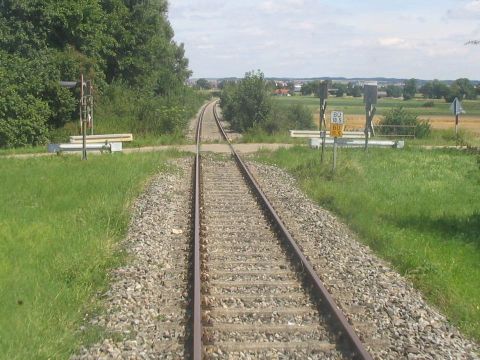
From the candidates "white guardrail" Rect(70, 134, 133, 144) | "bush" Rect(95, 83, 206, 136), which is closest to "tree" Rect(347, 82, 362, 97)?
"bush" Rect(95, 83, 206, 136)

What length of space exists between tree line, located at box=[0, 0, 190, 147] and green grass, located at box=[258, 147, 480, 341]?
13220mm

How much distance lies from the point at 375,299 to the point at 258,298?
1513 mm

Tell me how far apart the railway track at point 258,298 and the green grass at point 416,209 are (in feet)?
5.40

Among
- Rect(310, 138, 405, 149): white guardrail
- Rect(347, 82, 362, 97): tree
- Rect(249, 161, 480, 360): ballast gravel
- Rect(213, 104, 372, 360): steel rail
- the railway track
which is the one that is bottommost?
Rect(249, 161, 480, 360): ballast gravel

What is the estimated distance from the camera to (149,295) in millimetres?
8914

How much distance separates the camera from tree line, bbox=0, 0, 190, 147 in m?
34.2

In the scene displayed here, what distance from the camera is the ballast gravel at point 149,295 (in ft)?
23.2

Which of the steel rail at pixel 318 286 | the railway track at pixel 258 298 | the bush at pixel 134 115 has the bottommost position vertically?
the railway track at pixel 258 298

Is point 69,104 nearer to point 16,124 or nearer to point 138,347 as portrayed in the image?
point 16,124

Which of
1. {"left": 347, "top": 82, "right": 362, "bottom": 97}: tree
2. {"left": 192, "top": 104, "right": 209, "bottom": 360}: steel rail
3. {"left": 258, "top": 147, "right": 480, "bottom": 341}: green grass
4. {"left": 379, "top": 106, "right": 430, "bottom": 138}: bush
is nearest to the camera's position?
{"left": 192, "top": 104, "right": 209, "bottom": 360}: steel rail

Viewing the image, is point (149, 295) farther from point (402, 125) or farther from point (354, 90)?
point (354, 90)

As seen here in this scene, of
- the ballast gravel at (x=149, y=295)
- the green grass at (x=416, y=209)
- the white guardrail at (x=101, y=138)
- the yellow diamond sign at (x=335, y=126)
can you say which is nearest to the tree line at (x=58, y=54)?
the white guardrail at (x=101, y=138)

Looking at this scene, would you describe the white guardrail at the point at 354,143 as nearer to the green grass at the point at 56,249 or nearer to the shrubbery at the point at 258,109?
the green grass at the point at 56,249

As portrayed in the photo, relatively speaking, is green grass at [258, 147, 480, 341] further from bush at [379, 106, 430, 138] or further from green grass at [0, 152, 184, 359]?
bush at [379, 106, 430, 138]
